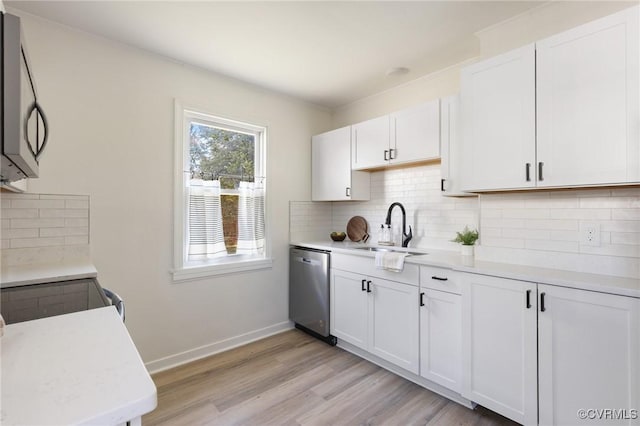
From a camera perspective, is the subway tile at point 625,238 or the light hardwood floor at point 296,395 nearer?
the subway tile at point 625,238

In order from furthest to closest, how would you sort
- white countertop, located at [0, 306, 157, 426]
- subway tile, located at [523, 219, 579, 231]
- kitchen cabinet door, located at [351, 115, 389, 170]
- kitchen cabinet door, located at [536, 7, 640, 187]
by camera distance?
kitchen cabinet door, located at [351, 115, 389, 170]
subway tile, located at [523, 219, 579, 231]
kitchen cabinet door, located at [536, 7, 640, 187]
white countertop, located at [0, 306, 157, 426]

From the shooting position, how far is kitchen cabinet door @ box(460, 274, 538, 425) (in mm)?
1689

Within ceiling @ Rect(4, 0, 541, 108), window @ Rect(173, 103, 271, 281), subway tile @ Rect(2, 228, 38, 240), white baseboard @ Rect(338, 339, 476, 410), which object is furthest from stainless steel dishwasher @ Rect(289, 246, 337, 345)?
subway tile @ Rect(2, 228, 38, 240)

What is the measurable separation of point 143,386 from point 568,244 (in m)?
2.24

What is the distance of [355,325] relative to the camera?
107 inches

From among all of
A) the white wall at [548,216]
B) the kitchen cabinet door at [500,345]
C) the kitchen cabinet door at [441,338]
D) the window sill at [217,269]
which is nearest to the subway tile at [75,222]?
the window sill at [217,269]

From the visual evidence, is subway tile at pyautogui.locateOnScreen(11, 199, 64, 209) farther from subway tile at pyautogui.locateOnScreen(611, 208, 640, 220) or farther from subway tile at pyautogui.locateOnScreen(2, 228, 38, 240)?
subway tile at pyautogui.locateOnScreen(611, 208, 640, 220)

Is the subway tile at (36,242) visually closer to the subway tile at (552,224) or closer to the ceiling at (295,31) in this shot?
the ceiling at (295,31)

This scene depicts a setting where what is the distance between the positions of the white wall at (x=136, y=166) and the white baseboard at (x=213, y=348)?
16 millimetres

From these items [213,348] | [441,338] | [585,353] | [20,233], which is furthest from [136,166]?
[585,353]

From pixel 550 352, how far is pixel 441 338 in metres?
0.63

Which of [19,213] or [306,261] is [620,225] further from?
[19,213]

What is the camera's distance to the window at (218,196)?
2691mm

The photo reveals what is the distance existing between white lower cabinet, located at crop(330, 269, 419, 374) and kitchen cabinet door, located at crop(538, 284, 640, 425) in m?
0.79
